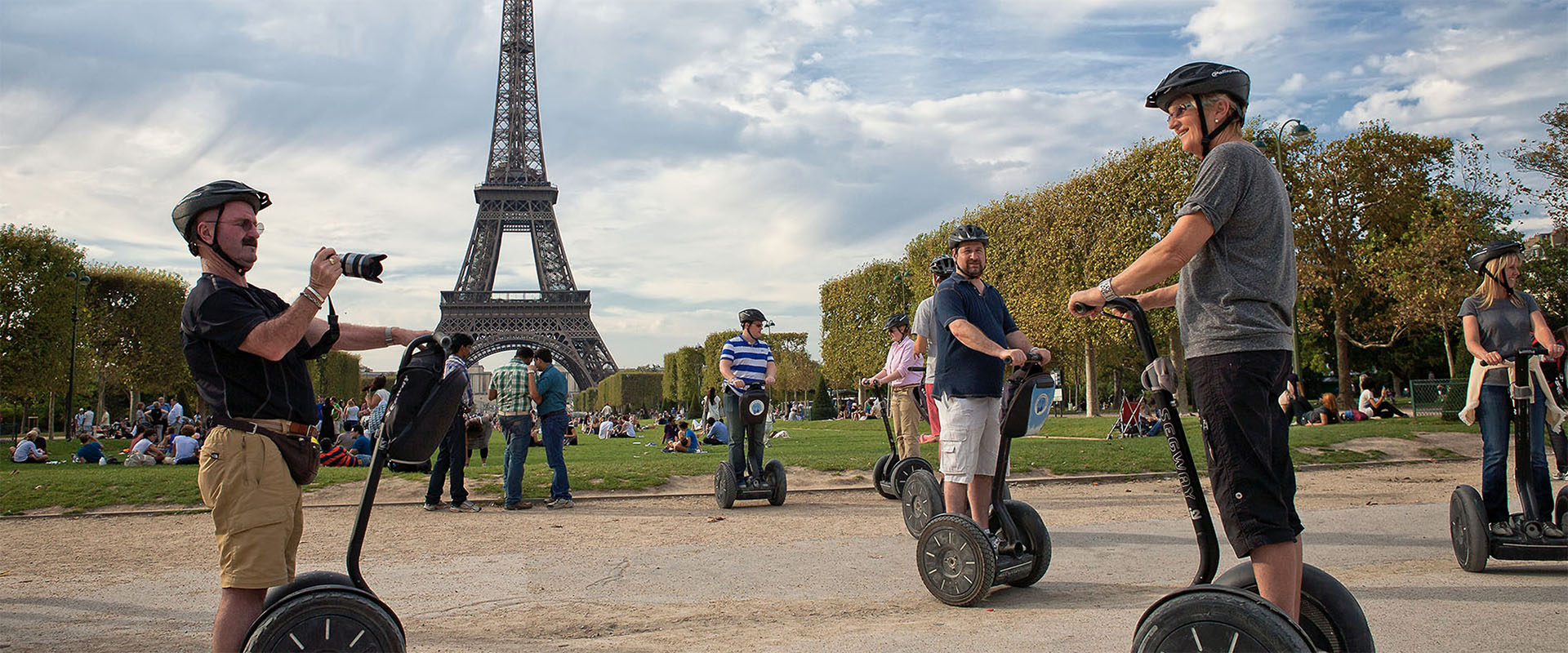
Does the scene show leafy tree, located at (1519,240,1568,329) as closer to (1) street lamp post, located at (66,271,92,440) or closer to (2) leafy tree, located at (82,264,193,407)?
(1) street lamp post, located at (66,271,92,440)

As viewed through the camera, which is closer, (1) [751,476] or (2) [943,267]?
(2) [943,267]

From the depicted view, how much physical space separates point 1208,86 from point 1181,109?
0.12 metres

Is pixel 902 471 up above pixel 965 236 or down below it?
below

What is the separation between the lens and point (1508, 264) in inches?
212

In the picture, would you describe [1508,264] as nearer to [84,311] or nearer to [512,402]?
[512,402]

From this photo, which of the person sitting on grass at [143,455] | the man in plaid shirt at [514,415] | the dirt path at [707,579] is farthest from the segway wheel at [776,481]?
the person sitting on grass at [143,455]

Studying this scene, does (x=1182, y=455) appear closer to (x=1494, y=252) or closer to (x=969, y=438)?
(x=969, y=438)

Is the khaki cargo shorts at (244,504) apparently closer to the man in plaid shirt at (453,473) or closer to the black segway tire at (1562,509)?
the black segway tire at (1562,509)

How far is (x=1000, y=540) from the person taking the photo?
4969 millimetres

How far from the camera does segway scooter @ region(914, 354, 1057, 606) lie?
4523 millimetres

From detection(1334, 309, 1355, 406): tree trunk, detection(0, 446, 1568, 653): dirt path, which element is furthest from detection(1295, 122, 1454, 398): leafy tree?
detection(0, 446, 1568, 653): dirt path


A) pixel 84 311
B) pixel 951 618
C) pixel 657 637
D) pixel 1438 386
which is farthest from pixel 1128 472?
pixel 84 311

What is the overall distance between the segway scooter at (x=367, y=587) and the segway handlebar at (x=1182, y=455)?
2138 millimetres

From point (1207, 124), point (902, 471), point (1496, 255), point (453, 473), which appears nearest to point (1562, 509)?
point (1496, 255)
